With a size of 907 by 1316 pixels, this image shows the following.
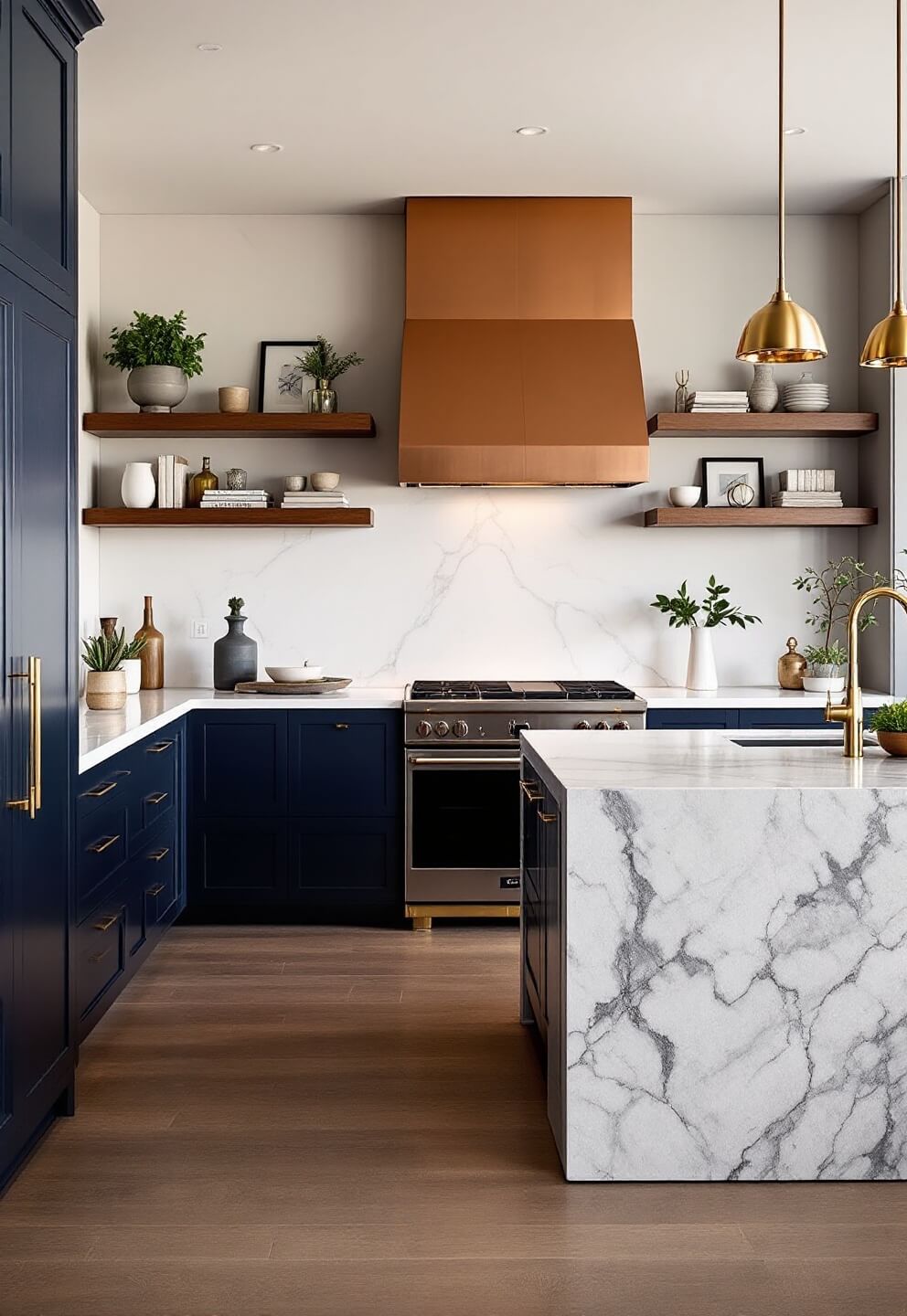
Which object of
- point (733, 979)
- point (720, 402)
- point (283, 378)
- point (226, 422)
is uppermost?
point (283, 378)

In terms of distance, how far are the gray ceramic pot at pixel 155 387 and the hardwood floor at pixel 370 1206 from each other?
2573 millimetres

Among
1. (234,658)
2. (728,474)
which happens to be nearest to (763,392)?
(728,474)

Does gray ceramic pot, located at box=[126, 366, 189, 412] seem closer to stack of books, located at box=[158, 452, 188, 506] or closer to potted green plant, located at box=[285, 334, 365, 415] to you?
stack of books, located at box=[158, 452, 188, 506]

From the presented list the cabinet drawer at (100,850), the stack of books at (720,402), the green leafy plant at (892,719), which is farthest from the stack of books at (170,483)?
the green leafy plant at (892,719)

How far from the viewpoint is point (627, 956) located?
108 inches

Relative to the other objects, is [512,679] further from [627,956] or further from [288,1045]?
[627,956]

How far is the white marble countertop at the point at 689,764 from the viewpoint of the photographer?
9.09 ft

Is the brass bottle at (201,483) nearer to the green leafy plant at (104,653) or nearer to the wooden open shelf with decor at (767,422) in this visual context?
the green leafy plant at (104,653)

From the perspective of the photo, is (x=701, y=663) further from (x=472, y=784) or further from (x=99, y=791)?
(x=99, y=791)

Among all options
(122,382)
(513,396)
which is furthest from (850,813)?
(122,382)

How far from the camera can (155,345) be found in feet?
17.1

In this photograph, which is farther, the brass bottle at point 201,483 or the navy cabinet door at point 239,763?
the brass bottle at point 201,483

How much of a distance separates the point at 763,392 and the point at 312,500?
1942 millimetres

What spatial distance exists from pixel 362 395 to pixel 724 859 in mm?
3339
